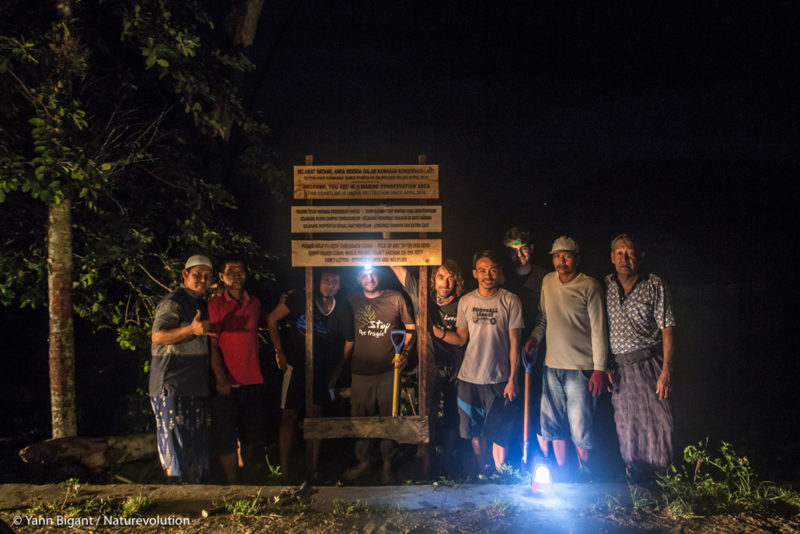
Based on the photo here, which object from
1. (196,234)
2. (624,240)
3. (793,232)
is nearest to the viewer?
(624,240)

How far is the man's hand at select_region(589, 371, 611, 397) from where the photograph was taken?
481 cm

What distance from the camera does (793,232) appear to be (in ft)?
40.3

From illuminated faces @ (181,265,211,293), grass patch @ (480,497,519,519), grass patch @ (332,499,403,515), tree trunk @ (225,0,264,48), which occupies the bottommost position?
grass patch @ (480,497,519,519)

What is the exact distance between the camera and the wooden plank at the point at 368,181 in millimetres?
5195

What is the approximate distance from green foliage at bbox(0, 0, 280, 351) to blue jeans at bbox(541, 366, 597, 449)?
3.43 metres

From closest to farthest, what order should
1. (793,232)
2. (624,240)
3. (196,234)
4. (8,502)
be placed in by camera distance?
(8,502) < (624,240) < (196,234) < (793,232)

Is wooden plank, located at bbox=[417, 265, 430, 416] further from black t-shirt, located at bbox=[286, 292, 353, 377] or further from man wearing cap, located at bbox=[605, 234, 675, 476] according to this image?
man wearing cap, located at bbox=[605, 234, 675, 476]

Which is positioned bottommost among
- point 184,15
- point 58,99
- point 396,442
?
point 396,442

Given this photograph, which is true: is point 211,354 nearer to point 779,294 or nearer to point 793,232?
point 779,294

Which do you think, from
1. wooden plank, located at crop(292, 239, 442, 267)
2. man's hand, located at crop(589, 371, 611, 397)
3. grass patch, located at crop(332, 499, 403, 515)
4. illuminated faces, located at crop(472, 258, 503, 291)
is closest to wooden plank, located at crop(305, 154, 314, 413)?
wooden plank, located at crop(292, 239, 442, 267)

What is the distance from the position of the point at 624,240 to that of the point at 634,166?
918 cm

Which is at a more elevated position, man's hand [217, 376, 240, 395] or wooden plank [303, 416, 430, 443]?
man's hand [217, 376, 240, 395]

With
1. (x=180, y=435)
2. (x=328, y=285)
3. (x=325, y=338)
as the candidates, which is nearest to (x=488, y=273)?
(x=328, y=285)

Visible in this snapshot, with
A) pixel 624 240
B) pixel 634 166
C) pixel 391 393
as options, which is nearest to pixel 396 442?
pixel 391 393
